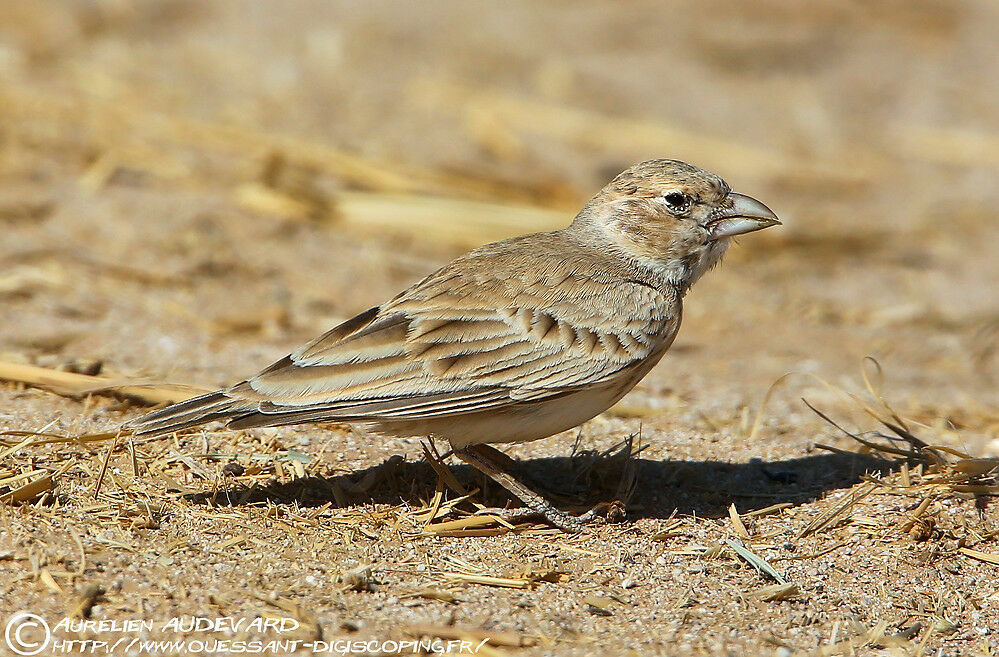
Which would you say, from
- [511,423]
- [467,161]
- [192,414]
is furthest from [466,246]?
[192,414]

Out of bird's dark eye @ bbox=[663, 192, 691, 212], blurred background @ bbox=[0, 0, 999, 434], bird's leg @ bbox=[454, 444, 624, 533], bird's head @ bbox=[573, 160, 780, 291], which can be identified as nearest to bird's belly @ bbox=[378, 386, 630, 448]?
bird's leg @ bbox=[454, 444, 624, 533]

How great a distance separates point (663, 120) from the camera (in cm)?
1094

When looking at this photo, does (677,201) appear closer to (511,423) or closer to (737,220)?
(737,220)

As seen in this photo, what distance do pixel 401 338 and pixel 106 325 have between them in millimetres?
2853

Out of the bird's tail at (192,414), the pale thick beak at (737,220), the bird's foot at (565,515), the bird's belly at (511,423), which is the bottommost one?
the bird's foot at (565,515)

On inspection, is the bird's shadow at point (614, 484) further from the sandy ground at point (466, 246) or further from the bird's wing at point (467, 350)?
the bird's wing at point (467, 350)

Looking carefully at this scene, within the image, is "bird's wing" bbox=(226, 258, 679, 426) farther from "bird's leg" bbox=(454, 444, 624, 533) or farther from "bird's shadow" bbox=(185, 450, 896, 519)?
"bird's shadow" bbox=(185, 450, 896, 519)

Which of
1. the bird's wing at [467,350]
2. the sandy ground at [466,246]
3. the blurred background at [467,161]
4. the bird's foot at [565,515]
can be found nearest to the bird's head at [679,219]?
the bird's wing at [467,350]

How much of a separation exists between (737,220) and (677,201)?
28 centimetres

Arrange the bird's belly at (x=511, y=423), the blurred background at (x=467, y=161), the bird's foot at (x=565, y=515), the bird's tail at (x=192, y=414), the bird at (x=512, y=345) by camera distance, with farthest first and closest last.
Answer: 1. the blurred background at (x=467, y=161)
2. the bird's foot at (x=565, y=515)
3. the bird's belly at (x=511, y=423)
4. the bird at (x=512, y=345)
5. the bird's tail at (x=192, y=414)

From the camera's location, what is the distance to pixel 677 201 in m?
5.20

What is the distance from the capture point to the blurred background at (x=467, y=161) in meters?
7.27

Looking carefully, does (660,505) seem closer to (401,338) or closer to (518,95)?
(401,338)

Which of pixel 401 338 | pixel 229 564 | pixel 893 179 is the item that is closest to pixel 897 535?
pixel 401 338
